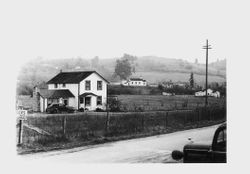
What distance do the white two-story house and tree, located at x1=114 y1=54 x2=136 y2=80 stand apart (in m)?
0.30

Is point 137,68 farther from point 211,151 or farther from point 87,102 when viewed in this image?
point 211,151

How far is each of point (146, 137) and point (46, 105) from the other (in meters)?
1.92

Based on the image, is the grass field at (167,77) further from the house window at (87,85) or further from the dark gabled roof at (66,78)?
the dark gabled roof at (66,78)

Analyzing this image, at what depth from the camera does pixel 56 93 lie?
7.04 m

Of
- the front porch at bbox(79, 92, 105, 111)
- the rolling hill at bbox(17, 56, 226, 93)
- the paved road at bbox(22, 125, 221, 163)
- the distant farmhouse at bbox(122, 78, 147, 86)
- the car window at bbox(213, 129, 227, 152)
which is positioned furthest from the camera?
the distant farmhouse at bbox(122, 78, 147, 86)

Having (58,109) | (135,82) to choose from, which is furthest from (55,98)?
(135,82)

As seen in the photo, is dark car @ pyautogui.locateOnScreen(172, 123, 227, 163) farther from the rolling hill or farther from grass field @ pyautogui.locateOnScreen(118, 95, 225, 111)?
the rolling hill

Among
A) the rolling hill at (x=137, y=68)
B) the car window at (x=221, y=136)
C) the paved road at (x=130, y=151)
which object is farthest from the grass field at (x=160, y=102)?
the car window at (x=221, y=136)

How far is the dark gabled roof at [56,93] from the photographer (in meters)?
6.96

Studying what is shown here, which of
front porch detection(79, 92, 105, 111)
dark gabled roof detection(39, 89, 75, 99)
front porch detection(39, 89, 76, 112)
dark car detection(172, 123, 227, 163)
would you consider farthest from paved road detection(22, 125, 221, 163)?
dark gabled roof detection(39, 89, 75, 99)

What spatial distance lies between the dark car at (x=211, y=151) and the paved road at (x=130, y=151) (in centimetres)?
44

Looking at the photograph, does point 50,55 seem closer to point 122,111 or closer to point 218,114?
point 122,111

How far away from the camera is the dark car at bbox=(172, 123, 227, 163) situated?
5699 mm

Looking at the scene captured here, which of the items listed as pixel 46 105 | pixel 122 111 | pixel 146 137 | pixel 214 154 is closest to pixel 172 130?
pixel 146 137
